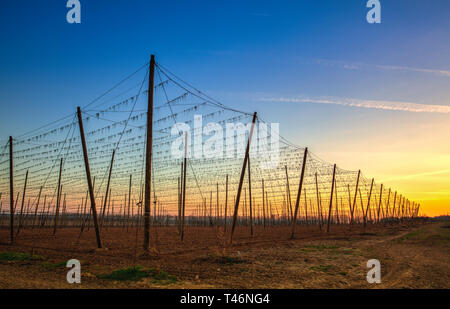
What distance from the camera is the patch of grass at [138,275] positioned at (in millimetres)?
9073

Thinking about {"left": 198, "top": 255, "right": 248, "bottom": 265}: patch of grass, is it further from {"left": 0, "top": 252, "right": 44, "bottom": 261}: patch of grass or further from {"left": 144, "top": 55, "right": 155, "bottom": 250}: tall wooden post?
{"left": 0, "top": 252, "right": 44, "bottom": 261}: patch of grass

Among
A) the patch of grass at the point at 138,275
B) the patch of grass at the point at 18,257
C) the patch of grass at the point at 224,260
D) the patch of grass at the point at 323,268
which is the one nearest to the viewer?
the patch of grass at the point at 138,275

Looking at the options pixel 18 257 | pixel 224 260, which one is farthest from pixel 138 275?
pixel 18 257

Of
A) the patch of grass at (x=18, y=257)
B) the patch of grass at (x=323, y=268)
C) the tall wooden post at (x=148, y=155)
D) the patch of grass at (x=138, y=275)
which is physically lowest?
the patch of grass at (x=18, y=257)

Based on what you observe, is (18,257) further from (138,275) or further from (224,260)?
(224,260)

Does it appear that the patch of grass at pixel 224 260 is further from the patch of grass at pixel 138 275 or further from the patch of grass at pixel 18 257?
the patch of grass at pixel 18 257

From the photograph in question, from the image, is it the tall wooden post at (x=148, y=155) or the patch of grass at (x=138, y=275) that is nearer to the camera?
the patch of grass at (x=138, y=275)

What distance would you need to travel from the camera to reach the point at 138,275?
31.4ft

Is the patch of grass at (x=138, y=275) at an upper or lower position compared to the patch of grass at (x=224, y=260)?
upper

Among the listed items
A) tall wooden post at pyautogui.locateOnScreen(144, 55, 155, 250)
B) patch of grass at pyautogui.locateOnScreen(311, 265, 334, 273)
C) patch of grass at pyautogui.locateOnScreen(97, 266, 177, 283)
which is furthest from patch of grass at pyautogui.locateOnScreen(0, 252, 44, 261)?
patch of grass at pyautogui.locateOnScreen(311, 265, 334, 273)

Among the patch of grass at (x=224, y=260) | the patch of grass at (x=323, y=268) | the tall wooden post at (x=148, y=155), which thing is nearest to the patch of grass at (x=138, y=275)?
the patch of grass at (x=224, y=260)

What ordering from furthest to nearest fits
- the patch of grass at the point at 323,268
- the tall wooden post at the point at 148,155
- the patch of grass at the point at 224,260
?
the tall wooden post at the point at 148,155 < the patch of grass at the point at 224,260 < the patch of grass at the point at 323,268
